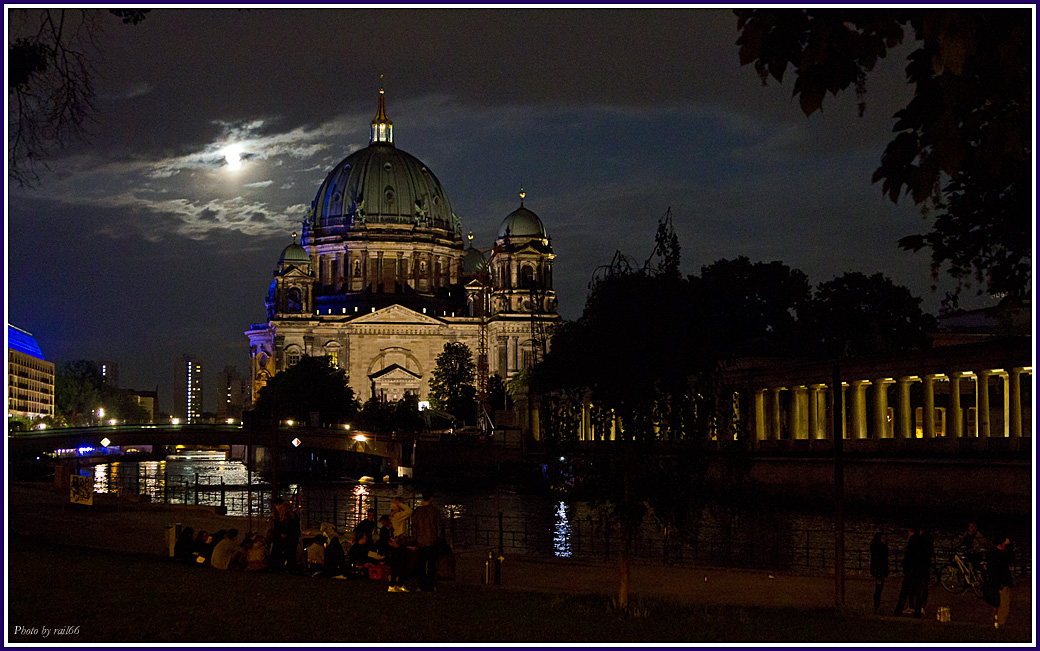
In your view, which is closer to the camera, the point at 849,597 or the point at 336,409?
the point at 849,597

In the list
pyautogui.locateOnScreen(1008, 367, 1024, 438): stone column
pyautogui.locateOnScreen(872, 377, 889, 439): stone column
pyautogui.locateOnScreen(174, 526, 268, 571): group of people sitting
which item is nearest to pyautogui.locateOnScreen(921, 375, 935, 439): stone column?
pyautogui.locateOnScreen(872, 377, 889, 439): stone column

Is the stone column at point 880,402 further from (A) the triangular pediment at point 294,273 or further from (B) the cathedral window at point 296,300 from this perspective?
(A) the triangular pediment at point 294,273

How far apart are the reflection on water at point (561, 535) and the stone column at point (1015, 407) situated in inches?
717

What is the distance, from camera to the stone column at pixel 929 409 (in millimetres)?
58344

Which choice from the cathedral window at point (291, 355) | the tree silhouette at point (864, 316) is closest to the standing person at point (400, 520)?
the tree silhouette at point (864, 316)

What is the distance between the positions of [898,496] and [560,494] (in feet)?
114

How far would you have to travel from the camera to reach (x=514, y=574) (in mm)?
26500

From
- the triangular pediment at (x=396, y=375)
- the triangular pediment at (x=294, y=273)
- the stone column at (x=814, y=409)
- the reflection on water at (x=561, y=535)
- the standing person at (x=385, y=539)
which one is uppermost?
the triangular pediment at (x=294, y=273)

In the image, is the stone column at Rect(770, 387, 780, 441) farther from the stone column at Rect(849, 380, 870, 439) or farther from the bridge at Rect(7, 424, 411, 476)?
the bridge at Rect(7, 424, 411, 476)

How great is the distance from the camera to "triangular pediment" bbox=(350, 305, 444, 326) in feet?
587

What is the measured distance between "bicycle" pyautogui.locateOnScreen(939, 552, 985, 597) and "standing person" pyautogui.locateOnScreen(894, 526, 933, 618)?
4.72 ft

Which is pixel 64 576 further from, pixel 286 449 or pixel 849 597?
pixel 286 449

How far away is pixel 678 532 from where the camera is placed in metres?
21.5

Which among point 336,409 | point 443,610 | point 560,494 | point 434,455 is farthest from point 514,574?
point 336,409
